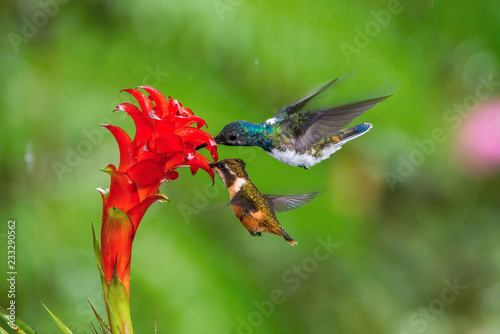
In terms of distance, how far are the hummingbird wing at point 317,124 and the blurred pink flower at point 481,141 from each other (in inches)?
38.0

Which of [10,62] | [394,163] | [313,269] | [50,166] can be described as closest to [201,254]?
[313,269]

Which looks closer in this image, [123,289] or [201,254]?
[123,289]

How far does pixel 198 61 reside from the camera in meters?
1.87

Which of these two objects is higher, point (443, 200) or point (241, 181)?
point (443, 200)

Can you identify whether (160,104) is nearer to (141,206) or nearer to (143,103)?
(143,103)

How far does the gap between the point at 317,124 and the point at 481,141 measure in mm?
982

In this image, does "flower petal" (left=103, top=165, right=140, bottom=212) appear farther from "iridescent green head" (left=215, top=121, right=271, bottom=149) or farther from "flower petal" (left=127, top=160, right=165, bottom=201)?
"iridescent green head" (left=215, top=121, right=271, bottom=149)

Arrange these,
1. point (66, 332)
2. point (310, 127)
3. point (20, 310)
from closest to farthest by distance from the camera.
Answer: point (66, 332) → point (310, 127) → point (20, 310)

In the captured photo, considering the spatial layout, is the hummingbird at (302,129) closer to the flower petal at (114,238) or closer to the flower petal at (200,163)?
the flower petal at (200,163)

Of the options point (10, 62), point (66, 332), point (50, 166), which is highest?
point (10, 62)

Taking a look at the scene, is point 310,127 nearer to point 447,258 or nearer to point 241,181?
point 241,181

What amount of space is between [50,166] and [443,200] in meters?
1.29

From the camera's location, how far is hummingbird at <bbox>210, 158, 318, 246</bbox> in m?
0.79

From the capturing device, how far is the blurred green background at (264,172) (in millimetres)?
1698
